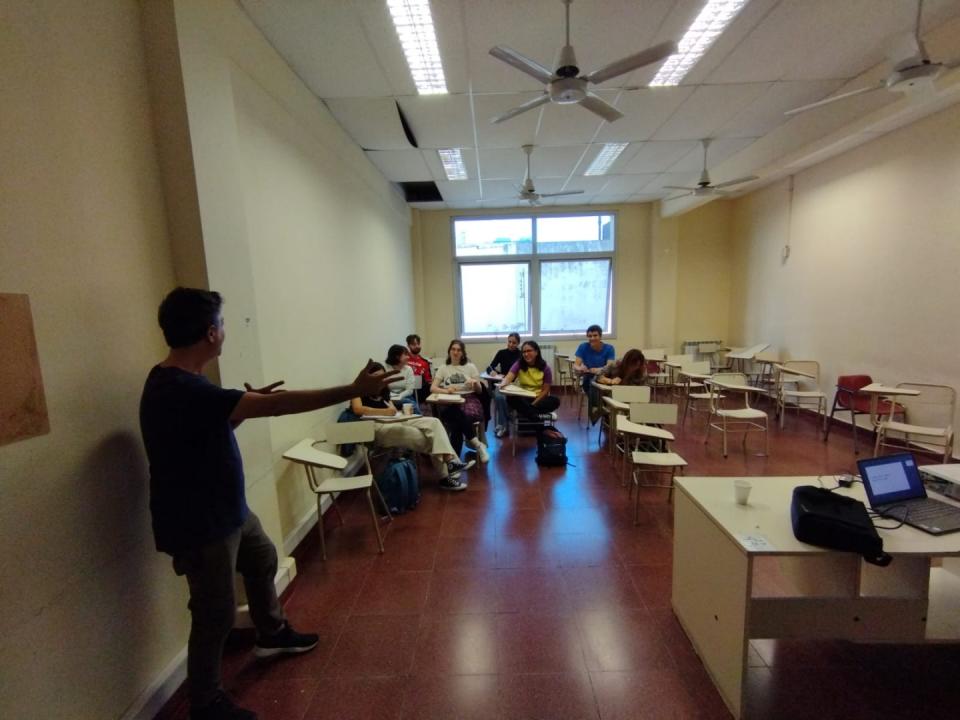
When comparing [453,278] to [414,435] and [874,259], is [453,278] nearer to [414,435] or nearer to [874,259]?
[414,435]

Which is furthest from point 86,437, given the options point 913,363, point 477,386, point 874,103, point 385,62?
point 913,363

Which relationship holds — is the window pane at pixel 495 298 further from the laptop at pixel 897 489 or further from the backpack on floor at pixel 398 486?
the laptop at pixel 897 489

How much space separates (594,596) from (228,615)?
179cm

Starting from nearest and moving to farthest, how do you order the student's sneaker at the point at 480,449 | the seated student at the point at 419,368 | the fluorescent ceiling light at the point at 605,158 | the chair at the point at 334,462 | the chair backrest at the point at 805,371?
the chair at the point at 334,462
the student's sneaker at the point at 480,449
the fluorescent ceiling light at the point at 605,158
the seated student at the point at 419,368
the chair backrest at the point at 805,371

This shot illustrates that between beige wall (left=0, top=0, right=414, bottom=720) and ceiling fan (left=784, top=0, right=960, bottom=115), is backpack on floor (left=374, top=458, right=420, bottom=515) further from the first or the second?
ceiling fan (left=784, top=0, right=960, bottom=115)

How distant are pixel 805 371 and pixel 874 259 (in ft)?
5.50

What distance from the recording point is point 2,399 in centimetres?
110

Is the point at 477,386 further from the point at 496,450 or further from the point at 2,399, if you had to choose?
the point at 2,399

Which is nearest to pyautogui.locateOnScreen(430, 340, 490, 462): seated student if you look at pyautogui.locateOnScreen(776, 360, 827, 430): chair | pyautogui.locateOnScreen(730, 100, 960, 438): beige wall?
pyautogui.locateOnScreen(776, 360, 827, 430): chair

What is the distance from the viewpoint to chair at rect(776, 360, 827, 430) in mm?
5256

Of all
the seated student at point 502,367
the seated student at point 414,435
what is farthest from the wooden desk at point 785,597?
the seated student at point 502,367

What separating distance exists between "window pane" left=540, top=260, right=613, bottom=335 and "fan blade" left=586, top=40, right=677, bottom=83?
5475 millimetres

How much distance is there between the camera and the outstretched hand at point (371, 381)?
131 cm

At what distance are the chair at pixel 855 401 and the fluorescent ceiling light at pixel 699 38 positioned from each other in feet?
12.1
